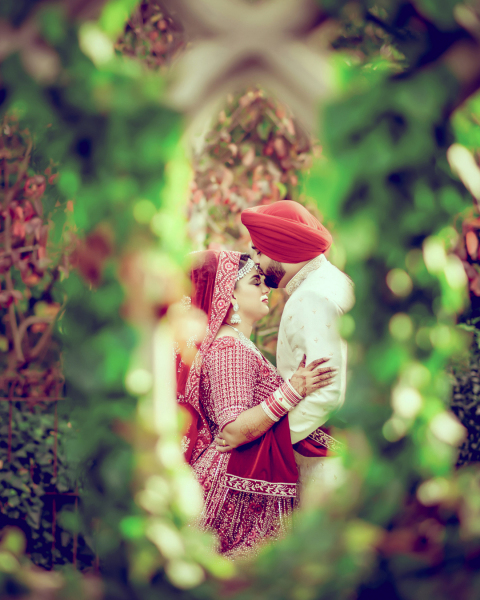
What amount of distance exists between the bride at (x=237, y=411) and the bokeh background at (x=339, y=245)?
1.17m

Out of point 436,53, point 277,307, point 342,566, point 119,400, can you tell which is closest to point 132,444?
point 119,400

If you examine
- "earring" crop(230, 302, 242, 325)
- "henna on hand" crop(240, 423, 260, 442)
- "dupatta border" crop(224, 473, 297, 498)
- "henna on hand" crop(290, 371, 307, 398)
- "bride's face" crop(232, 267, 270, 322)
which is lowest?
"dupatta border" crop(224, 473, 297, 498)

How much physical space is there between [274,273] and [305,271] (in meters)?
0.17

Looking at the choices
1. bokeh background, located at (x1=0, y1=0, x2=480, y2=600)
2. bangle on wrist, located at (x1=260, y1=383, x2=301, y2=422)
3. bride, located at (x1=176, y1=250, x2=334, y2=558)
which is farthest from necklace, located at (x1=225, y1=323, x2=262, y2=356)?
bokeh background, located at (x1=0, y1=0, x2=480, y2=600)

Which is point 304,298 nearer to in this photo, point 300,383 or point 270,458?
point 300,383

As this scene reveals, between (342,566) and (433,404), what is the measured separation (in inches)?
14.8

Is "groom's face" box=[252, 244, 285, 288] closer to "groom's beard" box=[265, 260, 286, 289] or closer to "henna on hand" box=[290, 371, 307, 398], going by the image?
"groom's beard" box=[265, 260, 286, 289]

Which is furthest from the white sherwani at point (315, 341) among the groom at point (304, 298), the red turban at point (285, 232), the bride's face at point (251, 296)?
the bride's face at point (251, 296)

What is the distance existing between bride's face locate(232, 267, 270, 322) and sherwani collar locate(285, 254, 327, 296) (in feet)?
0.57

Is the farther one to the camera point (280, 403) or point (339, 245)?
point (280, 403)

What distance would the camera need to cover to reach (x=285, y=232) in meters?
2.68

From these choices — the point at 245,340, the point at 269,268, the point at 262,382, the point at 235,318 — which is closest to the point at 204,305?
the point at 235,318

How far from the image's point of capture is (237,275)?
9.36 feet

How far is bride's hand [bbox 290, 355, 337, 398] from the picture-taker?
2.34 meters
